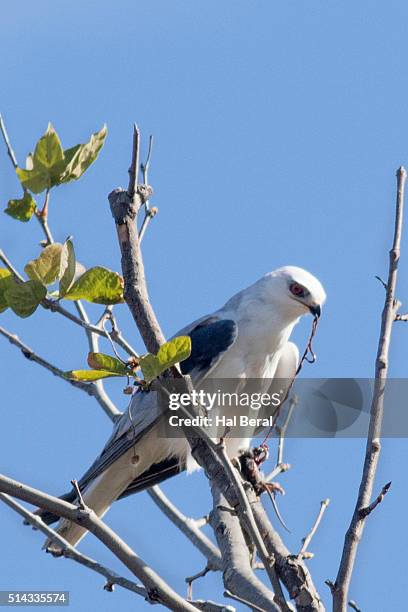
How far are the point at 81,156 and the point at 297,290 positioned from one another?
11.3 ft

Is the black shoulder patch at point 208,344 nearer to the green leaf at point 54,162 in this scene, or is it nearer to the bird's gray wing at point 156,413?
the bird's gray wing at point 156,413

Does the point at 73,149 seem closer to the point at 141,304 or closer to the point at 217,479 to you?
the point at 141,304

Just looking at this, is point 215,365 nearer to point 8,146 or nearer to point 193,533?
point 193,533

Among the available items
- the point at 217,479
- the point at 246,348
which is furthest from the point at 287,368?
the point at 217,479

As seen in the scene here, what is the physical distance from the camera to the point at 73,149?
350 cm

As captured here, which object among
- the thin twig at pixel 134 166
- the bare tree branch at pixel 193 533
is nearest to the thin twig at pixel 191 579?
the bare tree branch at pixel 193 533

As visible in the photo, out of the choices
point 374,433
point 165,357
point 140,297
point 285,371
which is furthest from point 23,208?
point 285,371

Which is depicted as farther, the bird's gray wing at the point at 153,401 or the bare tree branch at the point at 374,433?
the bird's gray wing at the point at 153,401

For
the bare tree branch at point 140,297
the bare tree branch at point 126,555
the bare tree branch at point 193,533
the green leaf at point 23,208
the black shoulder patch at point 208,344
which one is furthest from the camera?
the black shoulder patch at point 208,344

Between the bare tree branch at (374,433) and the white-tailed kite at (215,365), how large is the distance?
103 inches

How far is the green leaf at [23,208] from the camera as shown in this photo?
360 cm

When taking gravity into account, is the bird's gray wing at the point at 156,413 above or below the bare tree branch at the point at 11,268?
above

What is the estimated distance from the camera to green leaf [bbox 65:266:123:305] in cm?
347

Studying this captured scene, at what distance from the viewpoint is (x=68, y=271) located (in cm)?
342
